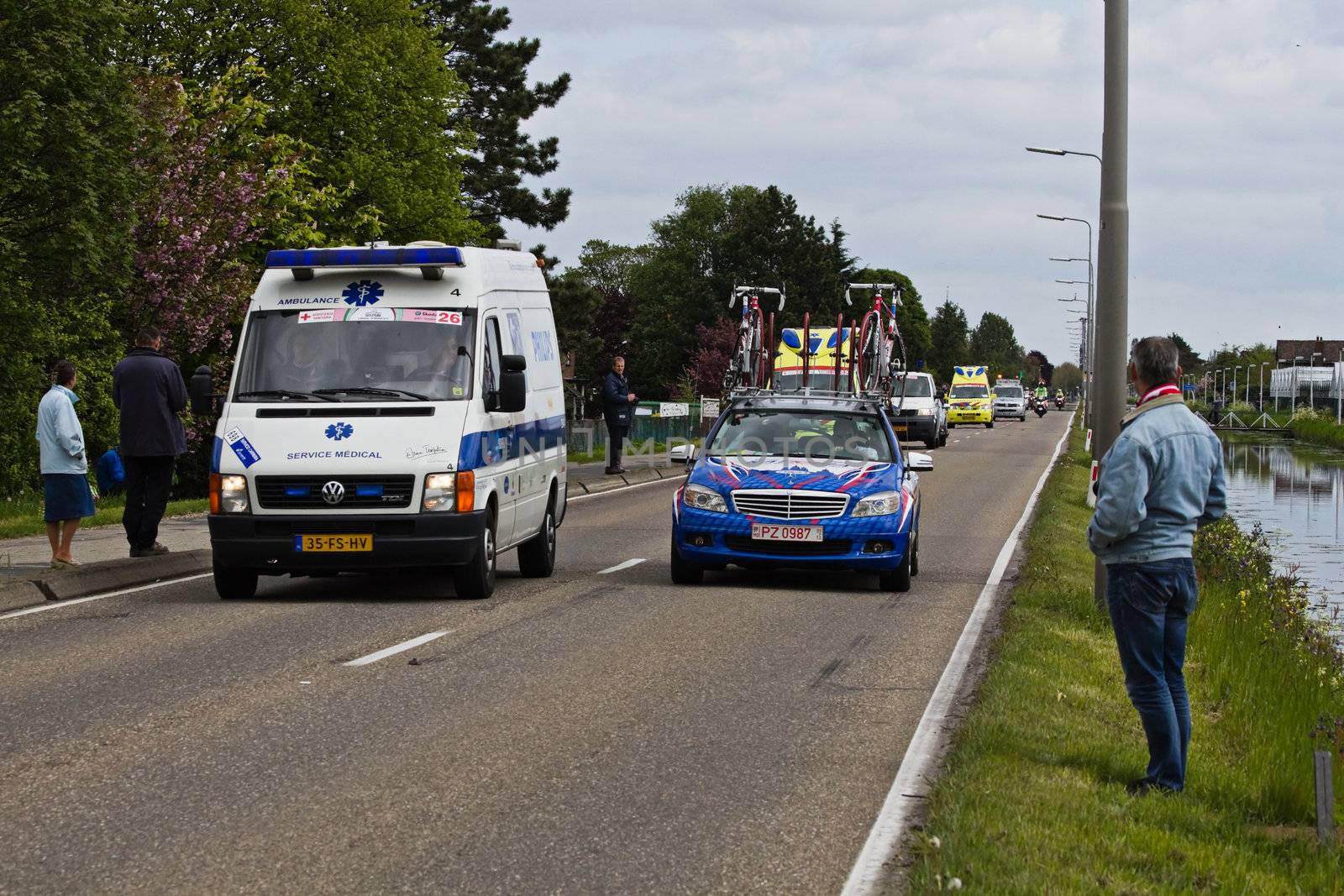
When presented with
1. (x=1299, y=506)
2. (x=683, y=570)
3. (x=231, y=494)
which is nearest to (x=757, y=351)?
(x=1299, y=506)

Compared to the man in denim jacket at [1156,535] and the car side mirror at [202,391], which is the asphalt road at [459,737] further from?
the car side mirror at [202,391]

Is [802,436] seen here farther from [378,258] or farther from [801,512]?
[378,258]

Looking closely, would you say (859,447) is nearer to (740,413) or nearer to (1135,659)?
(740,413)

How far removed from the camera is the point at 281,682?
9.34 meters

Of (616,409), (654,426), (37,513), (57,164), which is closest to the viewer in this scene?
(37,513)

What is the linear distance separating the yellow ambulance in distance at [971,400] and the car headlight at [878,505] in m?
58.7

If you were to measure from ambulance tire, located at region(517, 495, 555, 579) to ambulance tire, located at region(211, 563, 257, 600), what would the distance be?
2574 mm

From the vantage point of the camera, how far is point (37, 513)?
2169 centimetres

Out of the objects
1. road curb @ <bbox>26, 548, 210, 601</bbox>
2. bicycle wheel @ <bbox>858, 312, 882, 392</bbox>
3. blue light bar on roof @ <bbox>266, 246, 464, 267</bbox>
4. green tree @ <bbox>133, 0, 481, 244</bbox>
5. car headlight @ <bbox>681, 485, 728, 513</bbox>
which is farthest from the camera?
green tree @ <bbox>133, 0, 481, 244</bbox>

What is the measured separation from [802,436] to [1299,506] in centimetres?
1971

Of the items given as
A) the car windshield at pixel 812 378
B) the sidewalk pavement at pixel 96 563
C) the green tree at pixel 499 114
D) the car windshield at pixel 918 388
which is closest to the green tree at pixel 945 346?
the green tree at pixel 499 114

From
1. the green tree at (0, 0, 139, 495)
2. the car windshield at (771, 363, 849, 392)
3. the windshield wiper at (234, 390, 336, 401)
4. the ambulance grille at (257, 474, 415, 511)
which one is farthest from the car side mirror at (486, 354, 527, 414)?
the car windshield at (771, 363, 849, 392)

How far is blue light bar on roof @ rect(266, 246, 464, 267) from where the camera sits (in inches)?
547

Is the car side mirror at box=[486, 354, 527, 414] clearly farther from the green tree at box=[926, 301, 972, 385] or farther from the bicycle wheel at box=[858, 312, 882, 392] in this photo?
the green tree at box=[926, 301, 972, 385]
